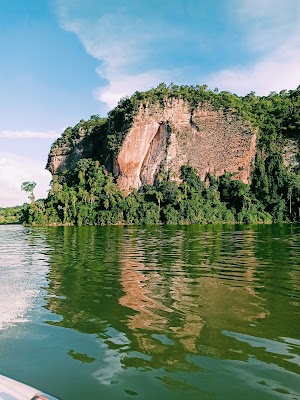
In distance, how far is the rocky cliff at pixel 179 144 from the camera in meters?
93.6

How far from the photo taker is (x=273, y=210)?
90.6 meters

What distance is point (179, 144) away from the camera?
96.4 meters

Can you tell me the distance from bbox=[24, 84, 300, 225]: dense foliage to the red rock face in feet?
6.74

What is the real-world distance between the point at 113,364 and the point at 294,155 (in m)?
101

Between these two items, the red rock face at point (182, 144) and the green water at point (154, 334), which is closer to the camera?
the green water at point (154, 334)

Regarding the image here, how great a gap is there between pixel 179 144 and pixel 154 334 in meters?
91.9

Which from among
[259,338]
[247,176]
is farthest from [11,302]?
[247,176]

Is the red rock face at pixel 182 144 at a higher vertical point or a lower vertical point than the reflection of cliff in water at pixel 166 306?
higher

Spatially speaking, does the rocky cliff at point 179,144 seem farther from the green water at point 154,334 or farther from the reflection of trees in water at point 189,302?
the green water at point 154,334

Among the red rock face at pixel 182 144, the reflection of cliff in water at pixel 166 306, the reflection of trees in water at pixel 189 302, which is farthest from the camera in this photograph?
the red rock face at pixel 182 144

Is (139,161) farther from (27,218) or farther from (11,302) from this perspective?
(11,302)

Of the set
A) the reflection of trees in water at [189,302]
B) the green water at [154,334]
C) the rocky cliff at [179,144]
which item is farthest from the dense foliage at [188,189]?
the green water at [154,334]

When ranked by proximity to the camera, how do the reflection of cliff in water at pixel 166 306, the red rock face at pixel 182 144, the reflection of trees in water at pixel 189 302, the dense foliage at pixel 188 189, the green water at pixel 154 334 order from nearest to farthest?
the green water at pixel 154 334
the reflection of cliff in water at pixel 166 306
the reflection of trees in water at pixel 189 302
the dense foliage at pixel 188 189
the red rock face at pixel 182 144

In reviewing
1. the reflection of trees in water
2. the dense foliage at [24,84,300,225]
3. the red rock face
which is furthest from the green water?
the red rock face
